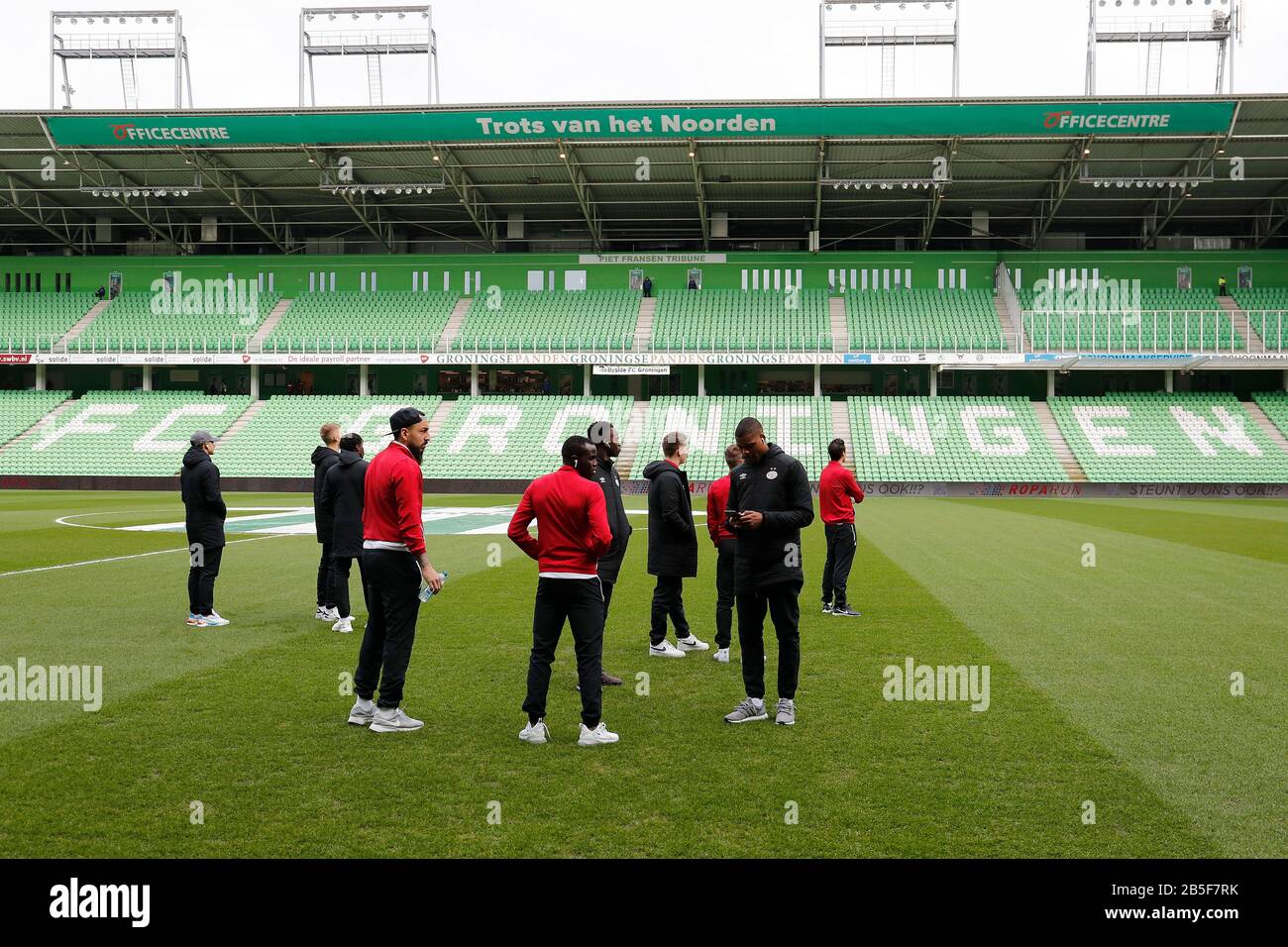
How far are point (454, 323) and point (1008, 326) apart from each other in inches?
1117

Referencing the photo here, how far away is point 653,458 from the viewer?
4253 centimetres

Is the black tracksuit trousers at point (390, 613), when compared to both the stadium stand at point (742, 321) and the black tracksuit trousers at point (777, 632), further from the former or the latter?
the stadium stand at point (742, 321)

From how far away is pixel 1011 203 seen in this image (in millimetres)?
47875

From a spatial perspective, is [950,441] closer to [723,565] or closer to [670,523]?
[723,565]

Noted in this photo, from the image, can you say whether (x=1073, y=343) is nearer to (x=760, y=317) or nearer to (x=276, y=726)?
(x=760, y=317)

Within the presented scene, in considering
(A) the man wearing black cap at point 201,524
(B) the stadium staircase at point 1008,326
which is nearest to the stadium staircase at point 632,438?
(B) the stadium staircase at point 1008,326

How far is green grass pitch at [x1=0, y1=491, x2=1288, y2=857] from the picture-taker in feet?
15.9

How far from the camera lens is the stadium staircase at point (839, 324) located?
47219mm

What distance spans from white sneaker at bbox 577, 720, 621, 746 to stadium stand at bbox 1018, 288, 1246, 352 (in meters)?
43.9

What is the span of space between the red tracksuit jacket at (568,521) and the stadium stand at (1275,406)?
46.1 metres

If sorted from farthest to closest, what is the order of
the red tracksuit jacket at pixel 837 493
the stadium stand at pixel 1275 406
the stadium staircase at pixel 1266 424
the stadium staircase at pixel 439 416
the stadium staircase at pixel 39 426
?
the stadium staircase at pixel 439 416, the stadium staircase at pixel 39 426, the stadium stand at pixel 1275 406, the stadium staircase at pixel 1266 424, the red tracksuit jacket at pixel 837 493

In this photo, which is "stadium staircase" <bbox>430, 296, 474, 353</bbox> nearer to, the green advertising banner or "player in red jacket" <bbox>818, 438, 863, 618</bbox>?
the green advertising banner

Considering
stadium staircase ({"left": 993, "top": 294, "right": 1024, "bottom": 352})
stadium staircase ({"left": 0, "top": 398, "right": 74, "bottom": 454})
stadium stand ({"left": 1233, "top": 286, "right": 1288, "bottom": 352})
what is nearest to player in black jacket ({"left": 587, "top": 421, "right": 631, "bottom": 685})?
stadium staircase ({"left": 993, "top": 294, "right": 1024, "bottom": 352})
